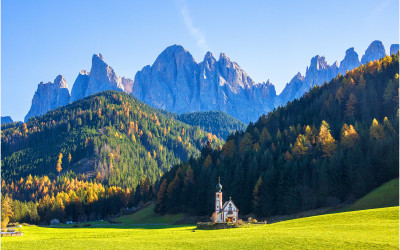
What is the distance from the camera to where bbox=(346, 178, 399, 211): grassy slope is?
239 ft

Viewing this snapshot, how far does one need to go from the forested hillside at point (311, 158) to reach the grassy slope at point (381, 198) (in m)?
4.21

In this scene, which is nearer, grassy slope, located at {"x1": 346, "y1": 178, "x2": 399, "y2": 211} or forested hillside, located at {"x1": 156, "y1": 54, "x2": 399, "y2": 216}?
grassy slope, located at {"x1": 346, "y1": 178, "x2": 399, "y2": 211}

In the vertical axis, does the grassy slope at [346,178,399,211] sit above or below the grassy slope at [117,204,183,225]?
above

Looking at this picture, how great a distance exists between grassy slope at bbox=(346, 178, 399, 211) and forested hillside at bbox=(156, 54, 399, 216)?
421cm

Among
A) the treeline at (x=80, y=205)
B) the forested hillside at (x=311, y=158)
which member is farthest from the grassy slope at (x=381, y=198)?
the treeline at (x=80, y=205)

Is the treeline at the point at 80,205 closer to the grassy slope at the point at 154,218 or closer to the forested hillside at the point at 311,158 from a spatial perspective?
the grassy slope at the point at 154,218

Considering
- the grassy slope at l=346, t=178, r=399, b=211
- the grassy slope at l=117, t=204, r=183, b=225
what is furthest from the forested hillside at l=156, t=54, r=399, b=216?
the grassy slope at l=346, t=178, r=399, b=211

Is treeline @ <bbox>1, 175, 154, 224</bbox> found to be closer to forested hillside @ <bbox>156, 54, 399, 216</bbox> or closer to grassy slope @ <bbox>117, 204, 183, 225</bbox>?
grassy slope @ <bbox>117, 204, 183, 225</bbox>

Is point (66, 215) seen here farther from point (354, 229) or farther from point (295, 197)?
point (354, 229)

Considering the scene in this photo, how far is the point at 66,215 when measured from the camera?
511 ft

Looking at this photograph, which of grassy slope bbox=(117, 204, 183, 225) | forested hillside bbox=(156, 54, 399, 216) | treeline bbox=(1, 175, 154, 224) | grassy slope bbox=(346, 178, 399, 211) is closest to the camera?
grassy slope bbox=(346, 178, 399, 211)

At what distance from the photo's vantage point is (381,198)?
248 ft

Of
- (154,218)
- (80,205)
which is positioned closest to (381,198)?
(154,218)

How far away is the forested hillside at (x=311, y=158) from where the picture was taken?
88875 mm
